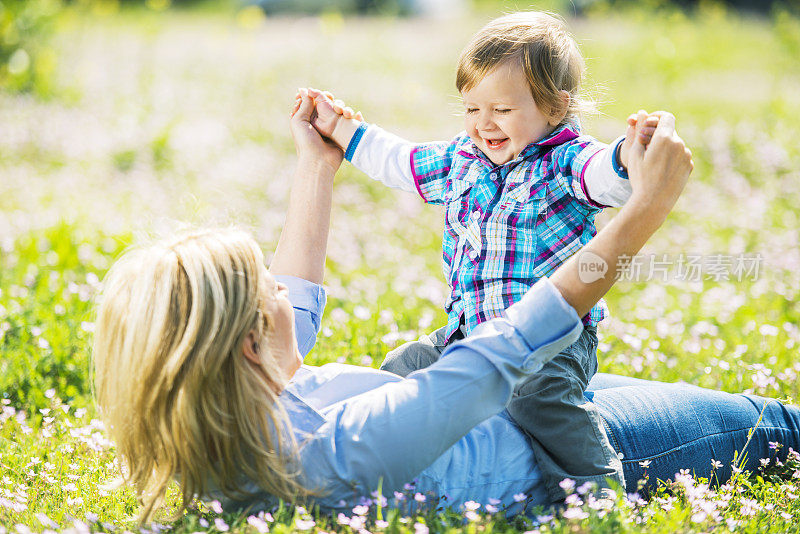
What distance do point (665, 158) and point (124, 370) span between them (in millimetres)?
1576

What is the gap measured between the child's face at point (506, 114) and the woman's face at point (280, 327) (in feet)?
3.29

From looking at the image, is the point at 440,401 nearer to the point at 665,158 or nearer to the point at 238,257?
the point at 238,257

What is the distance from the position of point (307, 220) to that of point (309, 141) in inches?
14.2

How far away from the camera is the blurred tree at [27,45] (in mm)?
9836

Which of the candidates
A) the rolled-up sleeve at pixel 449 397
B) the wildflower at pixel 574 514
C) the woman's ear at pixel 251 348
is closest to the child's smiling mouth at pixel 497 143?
the rolled-up sleeve at pixel 449 397

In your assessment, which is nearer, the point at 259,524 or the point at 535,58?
the point at 259,524

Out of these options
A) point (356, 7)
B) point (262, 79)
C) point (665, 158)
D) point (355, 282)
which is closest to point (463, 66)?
point (665, 158)

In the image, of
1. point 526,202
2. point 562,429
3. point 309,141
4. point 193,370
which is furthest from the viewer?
point 309,141

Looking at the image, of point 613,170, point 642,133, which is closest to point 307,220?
point 613,170

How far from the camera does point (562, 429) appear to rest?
2.60 meters

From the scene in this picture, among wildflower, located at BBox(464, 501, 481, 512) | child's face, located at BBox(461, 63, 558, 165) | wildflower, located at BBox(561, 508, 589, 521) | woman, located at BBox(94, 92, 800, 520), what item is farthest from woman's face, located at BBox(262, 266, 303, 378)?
child's face, located at BBox(461, 63, 558, 165)

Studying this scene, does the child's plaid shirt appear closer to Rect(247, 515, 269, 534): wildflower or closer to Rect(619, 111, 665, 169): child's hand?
Rect(619, 111, 665, 169): child's hand

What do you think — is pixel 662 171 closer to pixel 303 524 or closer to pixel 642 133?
pixel 642 133

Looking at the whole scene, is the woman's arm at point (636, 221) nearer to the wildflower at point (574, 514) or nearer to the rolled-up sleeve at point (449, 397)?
the rolled-up sleeve at point (449, 397)
